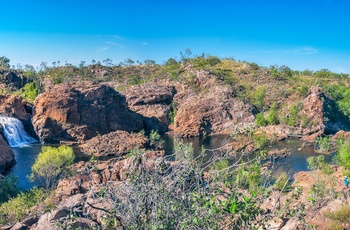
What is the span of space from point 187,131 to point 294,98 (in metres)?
28.5

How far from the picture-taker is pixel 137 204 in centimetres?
627

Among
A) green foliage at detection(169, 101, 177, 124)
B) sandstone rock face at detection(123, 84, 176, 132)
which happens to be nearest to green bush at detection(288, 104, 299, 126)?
green foliage at detection(169, 101, 177, 124)

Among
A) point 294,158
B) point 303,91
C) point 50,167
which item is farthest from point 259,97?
point 50,167

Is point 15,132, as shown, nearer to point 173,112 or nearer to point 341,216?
point 173,112

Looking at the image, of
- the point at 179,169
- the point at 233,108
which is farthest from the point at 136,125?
the point at 179,169

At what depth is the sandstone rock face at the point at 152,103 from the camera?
2918 inches

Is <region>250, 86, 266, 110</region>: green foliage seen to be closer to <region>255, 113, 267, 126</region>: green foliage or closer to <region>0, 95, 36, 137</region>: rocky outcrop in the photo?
<region>255, 113, 267, 126</region>: green foliage

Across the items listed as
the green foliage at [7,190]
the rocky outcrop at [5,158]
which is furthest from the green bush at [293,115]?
the green foliage at [7,190]

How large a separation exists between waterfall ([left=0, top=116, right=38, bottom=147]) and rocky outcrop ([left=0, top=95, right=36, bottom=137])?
5.17ft

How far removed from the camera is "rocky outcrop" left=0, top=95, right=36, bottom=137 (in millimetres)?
59656

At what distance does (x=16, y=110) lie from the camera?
61.7 metres

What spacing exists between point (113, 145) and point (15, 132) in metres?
18.6

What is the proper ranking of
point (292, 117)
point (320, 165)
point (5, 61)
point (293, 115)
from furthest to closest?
point (5, 61) → point (293, 115) → point (292, 117) → point (320, 165)

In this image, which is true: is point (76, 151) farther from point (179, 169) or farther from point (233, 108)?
point (179, 169)
